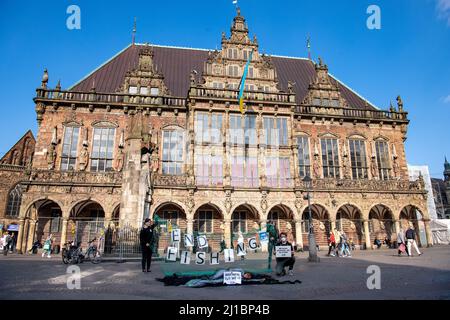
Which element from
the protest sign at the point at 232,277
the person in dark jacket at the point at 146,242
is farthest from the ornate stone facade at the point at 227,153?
the protest sign at the point at 232,277

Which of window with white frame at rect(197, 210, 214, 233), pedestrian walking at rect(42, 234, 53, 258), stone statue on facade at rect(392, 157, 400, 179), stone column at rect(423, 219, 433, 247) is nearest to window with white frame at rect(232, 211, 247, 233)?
window with white frame at rect(197, 210, 214, 233)

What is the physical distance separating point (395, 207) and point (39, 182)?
28.1 meters

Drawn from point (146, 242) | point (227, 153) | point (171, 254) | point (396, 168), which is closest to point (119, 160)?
point (227, 153)

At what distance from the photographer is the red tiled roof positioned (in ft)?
93.1

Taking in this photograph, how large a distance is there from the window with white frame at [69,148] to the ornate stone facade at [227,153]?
3.1 inches

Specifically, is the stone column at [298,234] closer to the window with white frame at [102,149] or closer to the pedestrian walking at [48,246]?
the window with white frame at [102,149]

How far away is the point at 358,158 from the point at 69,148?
25.1 metres

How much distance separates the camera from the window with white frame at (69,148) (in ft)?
79.9

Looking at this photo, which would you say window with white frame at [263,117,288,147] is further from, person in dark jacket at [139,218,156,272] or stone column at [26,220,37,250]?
stone column at [26,220,37,250]

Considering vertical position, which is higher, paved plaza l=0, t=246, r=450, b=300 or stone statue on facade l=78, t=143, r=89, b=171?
stone statue on facade l=78, t=143, r=89, b=171

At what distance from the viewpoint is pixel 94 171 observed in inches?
926

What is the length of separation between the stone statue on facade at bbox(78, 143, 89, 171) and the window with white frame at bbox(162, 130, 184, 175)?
6023 millimetres

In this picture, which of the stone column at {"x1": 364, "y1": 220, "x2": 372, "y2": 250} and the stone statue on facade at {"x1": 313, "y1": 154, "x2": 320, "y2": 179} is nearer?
the stone column at {"x1": 364, "y1": 220, "x2": 372, "y2": 250}
